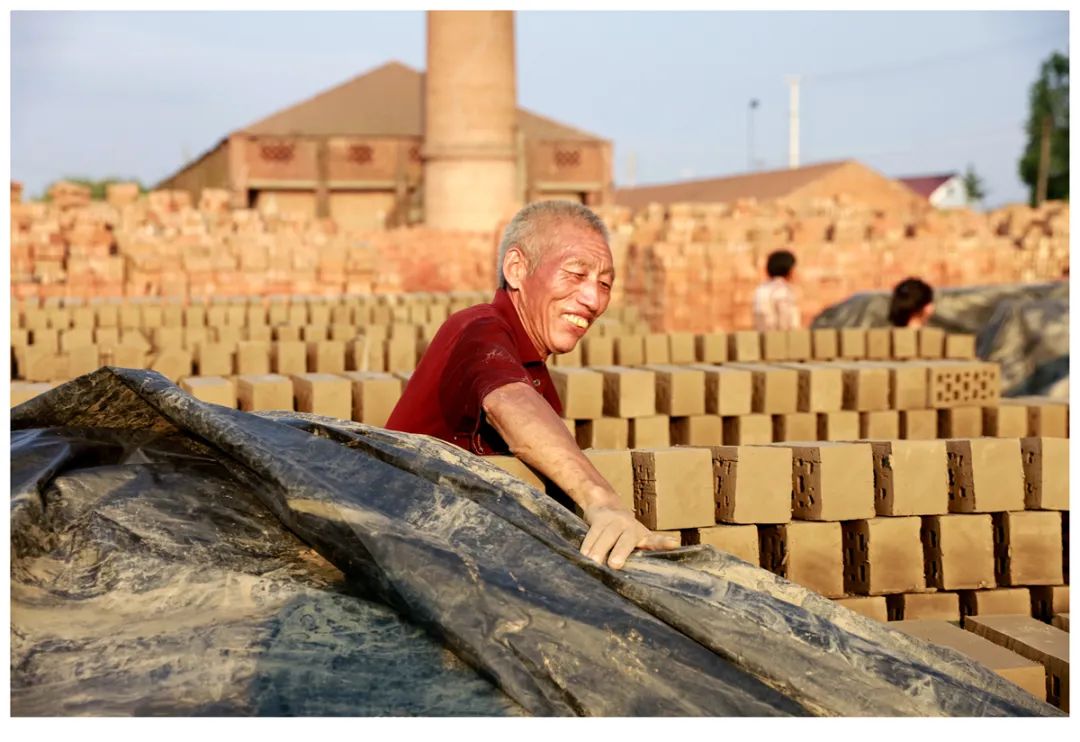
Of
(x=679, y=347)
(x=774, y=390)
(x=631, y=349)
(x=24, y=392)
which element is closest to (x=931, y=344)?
(x=679, y=347)

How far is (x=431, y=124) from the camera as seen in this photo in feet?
72.6

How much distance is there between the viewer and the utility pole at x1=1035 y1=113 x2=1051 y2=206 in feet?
139

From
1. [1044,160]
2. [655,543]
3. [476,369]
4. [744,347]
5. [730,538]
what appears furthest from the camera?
[1044,160]

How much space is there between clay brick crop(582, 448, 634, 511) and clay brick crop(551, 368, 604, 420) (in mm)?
2007

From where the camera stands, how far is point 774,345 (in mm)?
7539

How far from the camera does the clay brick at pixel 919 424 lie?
18.8 ft

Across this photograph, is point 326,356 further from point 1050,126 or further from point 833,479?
point 1050,126

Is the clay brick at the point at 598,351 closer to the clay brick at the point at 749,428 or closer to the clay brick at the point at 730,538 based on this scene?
the clay brick at the point at 749,428

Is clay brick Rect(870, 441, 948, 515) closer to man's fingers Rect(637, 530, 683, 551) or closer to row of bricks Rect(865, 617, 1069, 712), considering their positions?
row of bricks Rect(865, 617, 1069, 712)

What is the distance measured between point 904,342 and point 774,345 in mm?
866

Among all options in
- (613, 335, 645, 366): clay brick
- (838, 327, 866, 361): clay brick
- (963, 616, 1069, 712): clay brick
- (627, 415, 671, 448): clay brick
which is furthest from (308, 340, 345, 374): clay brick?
(963, 616, 1069, 712): clay brick

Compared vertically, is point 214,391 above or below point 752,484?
above

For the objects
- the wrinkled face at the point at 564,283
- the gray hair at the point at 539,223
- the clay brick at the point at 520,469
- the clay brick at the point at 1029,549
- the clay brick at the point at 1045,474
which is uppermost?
the gray hair at the point at 539,223

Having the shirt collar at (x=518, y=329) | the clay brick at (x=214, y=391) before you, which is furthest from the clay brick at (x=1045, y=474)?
the clay brick at (x=214, y=391)
